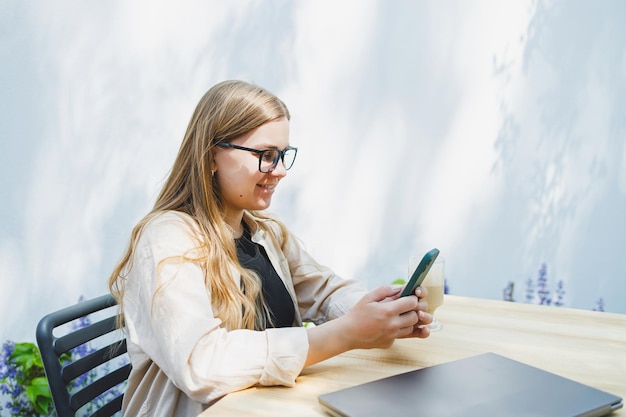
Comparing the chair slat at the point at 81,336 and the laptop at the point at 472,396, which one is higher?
the laptop at the point at 472,396

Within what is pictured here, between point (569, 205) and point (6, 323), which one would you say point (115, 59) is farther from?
point (569, 205)

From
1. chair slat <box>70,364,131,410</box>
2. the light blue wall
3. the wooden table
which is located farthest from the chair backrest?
the light blue wall

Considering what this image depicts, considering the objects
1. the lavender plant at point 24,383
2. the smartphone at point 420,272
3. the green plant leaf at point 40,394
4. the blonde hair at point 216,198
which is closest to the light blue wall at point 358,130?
the lavender plant at point 24,383

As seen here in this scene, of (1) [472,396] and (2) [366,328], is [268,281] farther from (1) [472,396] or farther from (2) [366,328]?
(1) [472,396]

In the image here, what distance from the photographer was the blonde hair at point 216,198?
1.26 meters

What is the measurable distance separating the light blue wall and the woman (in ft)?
3.53

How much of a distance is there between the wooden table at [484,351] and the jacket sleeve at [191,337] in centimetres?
4

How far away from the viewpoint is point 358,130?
2.67 meters

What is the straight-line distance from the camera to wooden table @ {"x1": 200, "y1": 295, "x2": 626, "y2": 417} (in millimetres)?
995

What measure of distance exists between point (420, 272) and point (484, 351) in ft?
0.79

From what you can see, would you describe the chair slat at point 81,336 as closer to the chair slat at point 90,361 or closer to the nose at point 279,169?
the chair slat at point 90,361

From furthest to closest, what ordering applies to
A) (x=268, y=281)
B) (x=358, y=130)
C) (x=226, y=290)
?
(x=358, y=130)
(x=268, y=281)
(x=226, y=290)

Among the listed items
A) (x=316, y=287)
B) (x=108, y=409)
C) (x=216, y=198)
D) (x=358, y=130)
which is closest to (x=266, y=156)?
(x=216, y=198)

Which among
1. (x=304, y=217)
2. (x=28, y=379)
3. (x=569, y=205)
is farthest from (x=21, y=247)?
(x=569, y=205)
